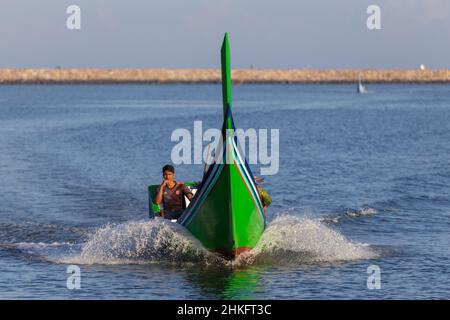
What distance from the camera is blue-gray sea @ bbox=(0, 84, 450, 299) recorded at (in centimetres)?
1973

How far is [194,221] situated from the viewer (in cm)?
2103

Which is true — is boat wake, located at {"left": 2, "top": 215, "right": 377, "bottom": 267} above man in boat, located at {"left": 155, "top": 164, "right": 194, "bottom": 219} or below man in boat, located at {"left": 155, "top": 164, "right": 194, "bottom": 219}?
below

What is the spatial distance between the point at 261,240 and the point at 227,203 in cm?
210

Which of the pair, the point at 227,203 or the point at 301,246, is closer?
the point at 227,203

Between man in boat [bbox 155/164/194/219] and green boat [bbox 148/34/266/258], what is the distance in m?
1.10

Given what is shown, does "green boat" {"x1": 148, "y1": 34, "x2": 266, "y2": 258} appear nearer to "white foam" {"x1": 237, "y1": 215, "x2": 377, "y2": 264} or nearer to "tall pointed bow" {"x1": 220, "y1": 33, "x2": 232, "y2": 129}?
"tall pointed bow" {"x1": 220, "y1": 33, "x2": 232, "y2": 129}

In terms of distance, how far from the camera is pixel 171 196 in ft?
74.2

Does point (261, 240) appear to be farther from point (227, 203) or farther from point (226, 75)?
point (226, 75)

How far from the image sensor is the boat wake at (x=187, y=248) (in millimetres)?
21672

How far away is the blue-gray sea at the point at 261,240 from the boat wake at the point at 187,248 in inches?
1.4

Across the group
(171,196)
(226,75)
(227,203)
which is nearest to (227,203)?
(227,203)

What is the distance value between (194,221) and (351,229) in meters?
7.76

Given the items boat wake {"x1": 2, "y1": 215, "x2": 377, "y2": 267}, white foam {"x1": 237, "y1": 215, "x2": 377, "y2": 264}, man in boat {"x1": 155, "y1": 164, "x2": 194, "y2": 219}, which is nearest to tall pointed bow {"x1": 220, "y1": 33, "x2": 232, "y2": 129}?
man in boat {"x1": 155, "y1": 164, "x2": 194, "y2": 219}
